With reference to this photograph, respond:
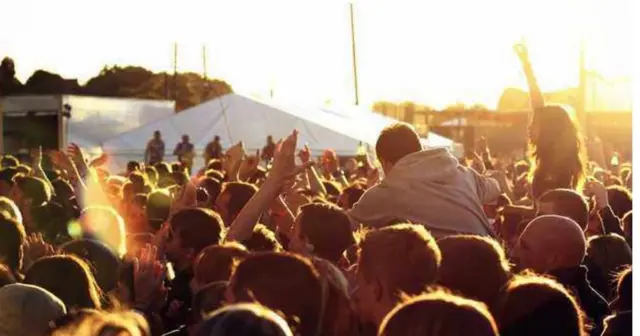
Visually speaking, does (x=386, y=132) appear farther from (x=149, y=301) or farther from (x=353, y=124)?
(x=353, y=124)

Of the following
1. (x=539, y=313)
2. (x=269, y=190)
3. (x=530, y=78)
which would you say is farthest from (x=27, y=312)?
(x=530, y=78)

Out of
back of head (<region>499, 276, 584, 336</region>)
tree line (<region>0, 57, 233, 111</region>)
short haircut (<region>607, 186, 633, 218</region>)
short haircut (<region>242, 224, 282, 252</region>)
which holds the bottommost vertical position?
short haircut (<region>607, 186, 633, 218</region>)

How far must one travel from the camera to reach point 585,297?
4.27 m

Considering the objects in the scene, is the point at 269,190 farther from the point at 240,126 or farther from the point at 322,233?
the point at 240,126

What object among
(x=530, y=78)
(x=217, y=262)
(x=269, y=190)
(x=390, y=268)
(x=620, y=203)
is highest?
(x=530, y=78)

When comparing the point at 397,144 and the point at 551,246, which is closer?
the point at 551,246

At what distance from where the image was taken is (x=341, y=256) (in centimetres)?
457

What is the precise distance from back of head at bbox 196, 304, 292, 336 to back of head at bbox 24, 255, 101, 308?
1508 millimetres

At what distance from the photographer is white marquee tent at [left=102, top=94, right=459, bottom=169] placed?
78.8 feet

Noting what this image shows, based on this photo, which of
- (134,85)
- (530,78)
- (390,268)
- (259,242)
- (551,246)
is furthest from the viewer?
(134,85)

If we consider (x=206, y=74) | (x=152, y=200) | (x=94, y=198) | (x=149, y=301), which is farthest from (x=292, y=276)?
(x=206, y=74)

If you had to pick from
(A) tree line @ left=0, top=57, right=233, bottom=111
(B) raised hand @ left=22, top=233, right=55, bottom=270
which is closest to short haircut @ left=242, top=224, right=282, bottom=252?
(B) raised hand @ left=22, top=233, right=55, bottom=270

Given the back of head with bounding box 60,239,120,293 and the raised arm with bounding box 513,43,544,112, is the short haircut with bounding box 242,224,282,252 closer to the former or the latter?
the back of head with bounding box 60,239,120,293

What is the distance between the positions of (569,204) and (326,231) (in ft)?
5.01
